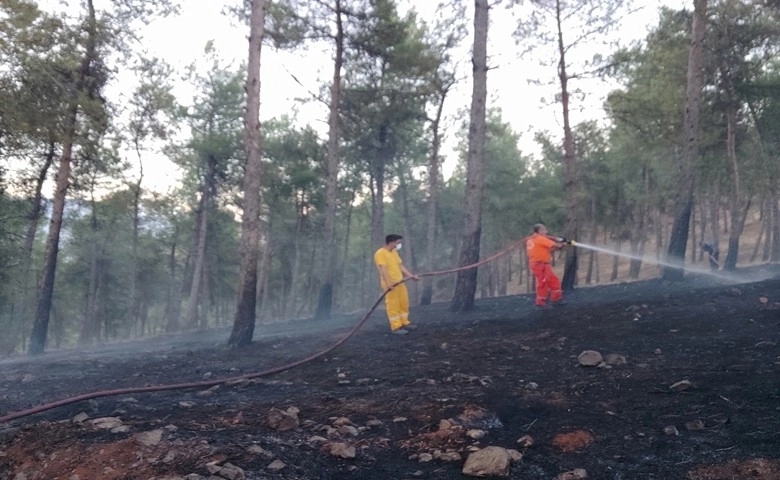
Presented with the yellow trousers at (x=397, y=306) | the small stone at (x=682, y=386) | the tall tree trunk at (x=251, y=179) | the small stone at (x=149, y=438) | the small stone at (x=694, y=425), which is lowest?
the small stone at (x=149, y=438)

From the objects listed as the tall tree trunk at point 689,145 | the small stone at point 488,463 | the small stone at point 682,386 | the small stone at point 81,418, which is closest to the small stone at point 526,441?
the small stone at point 488,463

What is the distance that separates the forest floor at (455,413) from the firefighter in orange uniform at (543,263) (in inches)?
117

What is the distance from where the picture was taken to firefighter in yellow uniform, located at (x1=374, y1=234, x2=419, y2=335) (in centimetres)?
1189

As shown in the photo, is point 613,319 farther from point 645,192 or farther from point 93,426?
point 645,192

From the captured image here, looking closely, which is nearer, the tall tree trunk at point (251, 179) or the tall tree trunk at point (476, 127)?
the tall tree trunk at point (251, 179)

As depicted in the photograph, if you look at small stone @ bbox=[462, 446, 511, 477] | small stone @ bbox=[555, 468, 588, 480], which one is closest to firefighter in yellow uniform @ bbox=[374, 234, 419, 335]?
small stone @ bbox=[462, 446, 511, 477]

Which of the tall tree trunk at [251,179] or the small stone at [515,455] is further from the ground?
the tall tree trunk at [251,179]

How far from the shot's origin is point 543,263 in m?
12.9

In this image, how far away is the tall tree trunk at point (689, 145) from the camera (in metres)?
15.7

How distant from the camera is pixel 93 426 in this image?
564cm

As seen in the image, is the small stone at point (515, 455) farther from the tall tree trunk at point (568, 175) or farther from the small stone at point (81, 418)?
the tall tree trunk at point (568, 175)

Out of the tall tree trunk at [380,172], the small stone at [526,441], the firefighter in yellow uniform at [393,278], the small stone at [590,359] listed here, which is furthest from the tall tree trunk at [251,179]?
the tall tree trunk at [380,172]

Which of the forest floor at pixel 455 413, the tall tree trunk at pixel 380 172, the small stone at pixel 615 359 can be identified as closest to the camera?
the forest floor at pixel 455 413

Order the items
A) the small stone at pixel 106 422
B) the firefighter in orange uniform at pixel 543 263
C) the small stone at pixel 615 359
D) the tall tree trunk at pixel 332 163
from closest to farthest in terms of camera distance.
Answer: the small stone at pixel 106 422, the small stone at pixel 615 359, the firefighter in orange uniform at pixel 543 263, the tall tree trunk at pixel 332 163
